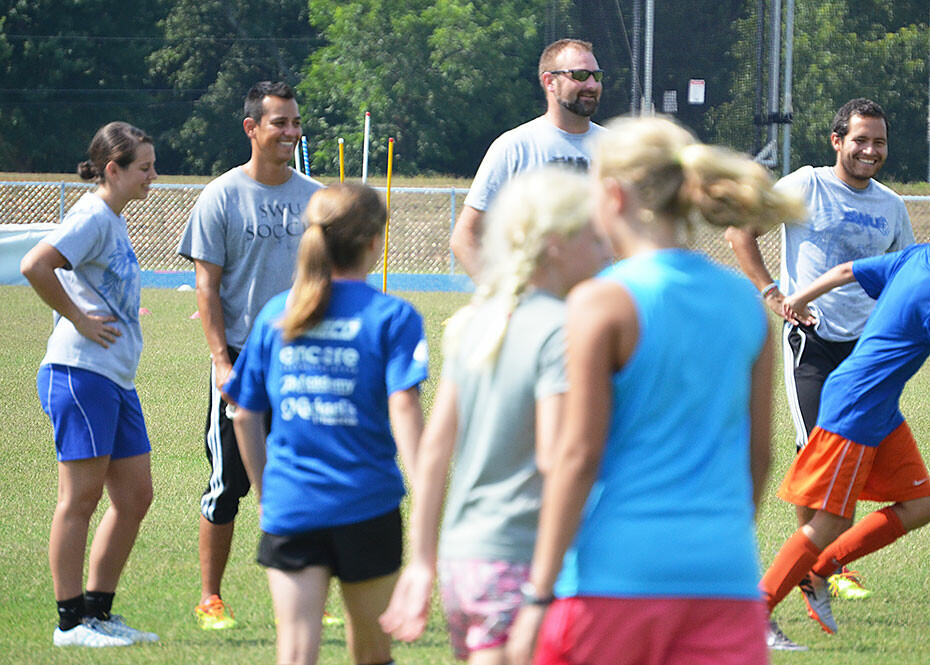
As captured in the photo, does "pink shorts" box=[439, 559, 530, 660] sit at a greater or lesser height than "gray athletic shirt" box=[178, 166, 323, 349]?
lesser

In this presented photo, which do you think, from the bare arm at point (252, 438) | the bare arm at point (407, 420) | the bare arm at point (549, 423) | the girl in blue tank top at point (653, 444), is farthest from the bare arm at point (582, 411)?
the bare arm at point (252, 438)

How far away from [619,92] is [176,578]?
14.8 m

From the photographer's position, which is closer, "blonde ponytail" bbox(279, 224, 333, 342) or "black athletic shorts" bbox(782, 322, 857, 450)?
"blonde ponytail" bbox(279, 224, 333, 342)

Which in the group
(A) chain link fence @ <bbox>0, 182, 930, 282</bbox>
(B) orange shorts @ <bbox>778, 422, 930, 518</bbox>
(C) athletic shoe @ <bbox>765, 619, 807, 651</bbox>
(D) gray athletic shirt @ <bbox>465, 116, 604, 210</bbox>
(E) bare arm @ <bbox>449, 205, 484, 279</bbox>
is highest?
(D) gray athletic shirt @ <bbox>465, 116, 604, 210</bbox>

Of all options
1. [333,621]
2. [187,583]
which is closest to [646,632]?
[333,621]

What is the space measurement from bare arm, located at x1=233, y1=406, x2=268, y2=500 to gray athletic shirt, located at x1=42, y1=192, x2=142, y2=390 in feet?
4.26

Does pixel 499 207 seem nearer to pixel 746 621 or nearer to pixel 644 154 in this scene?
pixel 644 154

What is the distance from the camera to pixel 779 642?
469 centimetres

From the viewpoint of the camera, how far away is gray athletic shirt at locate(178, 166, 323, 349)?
487 centimetres

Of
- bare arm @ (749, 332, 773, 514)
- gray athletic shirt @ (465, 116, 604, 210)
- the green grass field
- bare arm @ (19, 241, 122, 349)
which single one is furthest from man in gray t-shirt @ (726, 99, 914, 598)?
bare arm @ (749, 332, 773, 514)

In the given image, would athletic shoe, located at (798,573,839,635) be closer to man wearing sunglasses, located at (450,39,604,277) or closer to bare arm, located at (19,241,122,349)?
man wearing sunglasses, located at (450,39,604,277)

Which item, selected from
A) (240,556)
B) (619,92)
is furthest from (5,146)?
(240,556)

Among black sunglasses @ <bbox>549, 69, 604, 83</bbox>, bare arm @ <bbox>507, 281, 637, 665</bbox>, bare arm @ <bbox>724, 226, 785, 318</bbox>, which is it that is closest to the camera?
bare arm @ <bbox>507, 281, 637, 665</bbox>

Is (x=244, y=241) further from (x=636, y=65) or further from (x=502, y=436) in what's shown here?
(x=636, y=65)
